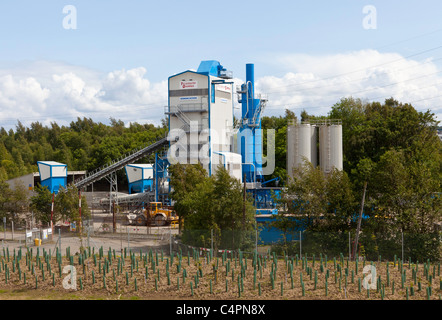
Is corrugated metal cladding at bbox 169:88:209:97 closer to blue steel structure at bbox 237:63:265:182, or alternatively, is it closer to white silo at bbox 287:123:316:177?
blue steel structure at bbox 237:63:265:182

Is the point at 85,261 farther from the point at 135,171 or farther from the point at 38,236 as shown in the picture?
the point at 135,171

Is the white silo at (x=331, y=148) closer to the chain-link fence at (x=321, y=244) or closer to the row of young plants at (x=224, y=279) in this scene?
the chain-link fence at (x=321, y=244)

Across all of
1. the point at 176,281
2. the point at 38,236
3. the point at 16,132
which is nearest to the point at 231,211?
the point at 176,281

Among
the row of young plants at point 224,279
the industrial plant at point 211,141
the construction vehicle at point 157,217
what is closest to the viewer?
the row of young plants at point 224,279

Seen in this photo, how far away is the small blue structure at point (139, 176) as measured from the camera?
70.5m

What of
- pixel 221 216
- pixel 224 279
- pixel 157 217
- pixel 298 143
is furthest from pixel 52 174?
pixel 224 279

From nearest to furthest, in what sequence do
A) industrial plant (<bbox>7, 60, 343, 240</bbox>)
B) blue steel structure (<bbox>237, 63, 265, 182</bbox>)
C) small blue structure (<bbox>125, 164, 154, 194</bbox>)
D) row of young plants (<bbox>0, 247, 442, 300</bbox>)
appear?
1. row of young plants (<bbox>0, 247, 442, 300</bbox>)
2. industrial plant (<bbox>7, 60, 343, 240</bbox>)
3. blue steel structure (<bbox>237, 63, 265, 182</bbox>)
4. small blue structure (<bbox>125, 164, 154, 194</bbox>)

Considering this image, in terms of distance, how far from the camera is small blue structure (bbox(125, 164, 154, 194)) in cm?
7050

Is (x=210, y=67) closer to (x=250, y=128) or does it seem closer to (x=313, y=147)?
(x=250, y=128)

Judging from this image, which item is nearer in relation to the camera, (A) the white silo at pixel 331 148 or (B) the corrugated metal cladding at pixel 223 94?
(A) the white silo at pixel 331 148

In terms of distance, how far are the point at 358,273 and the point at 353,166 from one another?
39315 millimetres

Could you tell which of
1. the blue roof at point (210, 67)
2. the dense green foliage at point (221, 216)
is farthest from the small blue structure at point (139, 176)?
the dense green foliage at point (221, 216)

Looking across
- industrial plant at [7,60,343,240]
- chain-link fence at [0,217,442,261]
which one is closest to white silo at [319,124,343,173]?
industrial plant at [7,60,343,240]
